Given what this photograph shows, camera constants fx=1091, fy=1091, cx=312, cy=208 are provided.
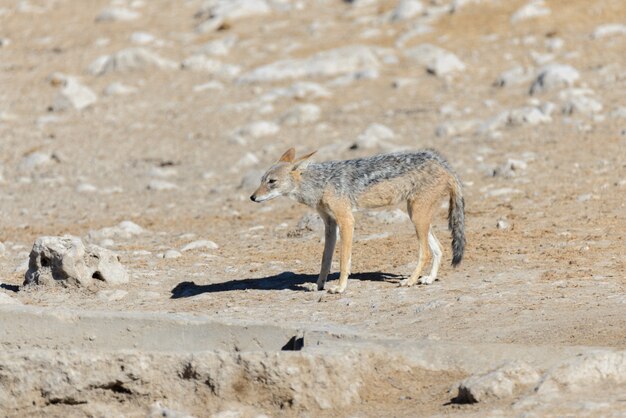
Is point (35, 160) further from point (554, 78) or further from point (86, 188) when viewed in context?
point (554, 78)

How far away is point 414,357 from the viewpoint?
7348 mm

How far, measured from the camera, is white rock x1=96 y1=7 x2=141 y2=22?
26.6 metres

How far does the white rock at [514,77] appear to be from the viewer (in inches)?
760

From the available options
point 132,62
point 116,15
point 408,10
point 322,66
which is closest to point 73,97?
point 132,62

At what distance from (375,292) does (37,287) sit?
10.7 feet

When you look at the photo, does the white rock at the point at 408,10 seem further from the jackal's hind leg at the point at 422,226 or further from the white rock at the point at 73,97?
the jackal's hind leg at the point at 422,226

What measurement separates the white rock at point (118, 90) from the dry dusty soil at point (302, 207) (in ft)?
0.23

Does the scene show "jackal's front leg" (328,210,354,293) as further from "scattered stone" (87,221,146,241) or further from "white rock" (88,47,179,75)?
"white rock" (88,47,179,75)

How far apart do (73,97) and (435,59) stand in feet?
23.3

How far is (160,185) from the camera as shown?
16469 mm

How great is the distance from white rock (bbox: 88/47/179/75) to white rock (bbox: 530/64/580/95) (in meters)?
7.96

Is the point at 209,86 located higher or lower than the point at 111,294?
higher

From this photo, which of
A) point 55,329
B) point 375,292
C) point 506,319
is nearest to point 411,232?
point 375,292

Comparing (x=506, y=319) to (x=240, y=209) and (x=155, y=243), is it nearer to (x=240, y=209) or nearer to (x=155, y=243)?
(x=155, y=243)
